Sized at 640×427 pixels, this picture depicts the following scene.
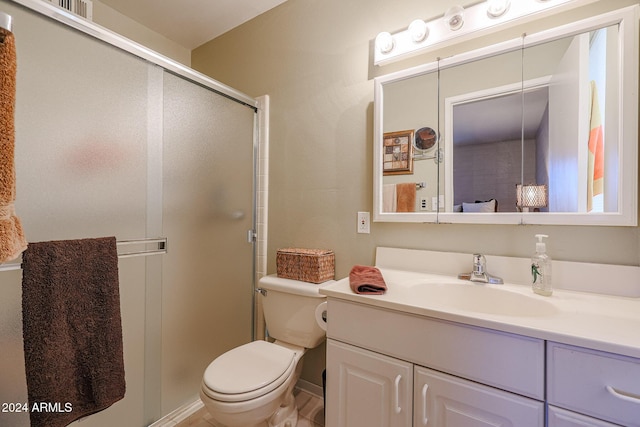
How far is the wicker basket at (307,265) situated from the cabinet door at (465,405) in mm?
707

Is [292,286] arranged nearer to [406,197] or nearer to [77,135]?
[406,197]

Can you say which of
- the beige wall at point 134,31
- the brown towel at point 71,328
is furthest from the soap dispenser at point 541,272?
the beige wall at point 134,31

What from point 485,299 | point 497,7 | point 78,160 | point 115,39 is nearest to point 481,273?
point 485,299

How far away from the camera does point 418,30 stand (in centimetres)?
131

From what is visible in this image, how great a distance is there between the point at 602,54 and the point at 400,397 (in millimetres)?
1388

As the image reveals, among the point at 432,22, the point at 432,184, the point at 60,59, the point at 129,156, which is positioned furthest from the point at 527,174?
the point at 60,59

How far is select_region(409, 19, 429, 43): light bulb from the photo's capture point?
1.30m

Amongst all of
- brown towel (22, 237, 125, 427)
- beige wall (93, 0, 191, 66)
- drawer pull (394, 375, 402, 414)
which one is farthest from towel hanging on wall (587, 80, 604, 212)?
beige wall (93, 0, 191, 66)

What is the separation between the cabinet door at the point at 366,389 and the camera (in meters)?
0.93

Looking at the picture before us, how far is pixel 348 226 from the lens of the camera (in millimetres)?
1586

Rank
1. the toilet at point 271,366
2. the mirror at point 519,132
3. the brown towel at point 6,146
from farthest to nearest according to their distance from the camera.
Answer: the toilet at point 271,366
the mirror at point 519,132
the brown towel at point 6,146

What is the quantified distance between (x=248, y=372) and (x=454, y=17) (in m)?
1.76

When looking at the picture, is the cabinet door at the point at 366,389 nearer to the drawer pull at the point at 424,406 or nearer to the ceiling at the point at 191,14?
the drawer pull at the point at 424,406

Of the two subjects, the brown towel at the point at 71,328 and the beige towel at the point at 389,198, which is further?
the beige towel at the point at 389,198
